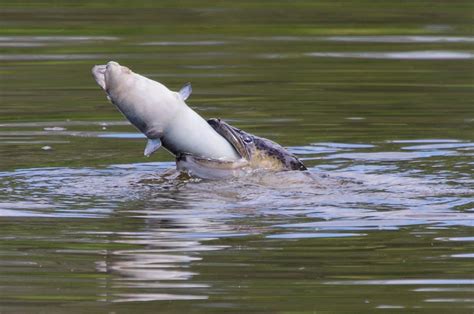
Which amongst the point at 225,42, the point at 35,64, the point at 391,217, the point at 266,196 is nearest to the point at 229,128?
the point at 266,196

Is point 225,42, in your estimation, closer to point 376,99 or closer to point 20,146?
point 376,99

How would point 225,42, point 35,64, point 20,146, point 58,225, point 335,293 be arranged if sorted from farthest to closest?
point 225,42 → point 35,64 → point 20,146 → point 58,225 → point 335,293

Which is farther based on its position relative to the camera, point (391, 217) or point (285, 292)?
point (391, 217)

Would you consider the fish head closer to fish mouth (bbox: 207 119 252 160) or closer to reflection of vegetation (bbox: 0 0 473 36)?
fish mouth (bbox: 207 119 252 160)

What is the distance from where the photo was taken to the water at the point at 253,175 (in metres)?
5.86

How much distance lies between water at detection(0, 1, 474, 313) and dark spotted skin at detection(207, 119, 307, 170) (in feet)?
0.39

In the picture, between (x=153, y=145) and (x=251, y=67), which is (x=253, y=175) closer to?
(x=153, y=145)

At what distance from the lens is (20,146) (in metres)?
9.41

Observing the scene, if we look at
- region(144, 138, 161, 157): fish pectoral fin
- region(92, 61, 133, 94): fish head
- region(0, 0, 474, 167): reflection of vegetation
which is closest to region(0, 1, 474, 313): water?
region(0, 0, 474, 167): reflection of vegetation

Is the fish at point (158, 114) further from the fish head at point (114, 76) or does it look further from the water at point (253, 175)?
the water at point (253, 175)

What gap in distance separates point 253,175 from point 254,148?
0.14 m

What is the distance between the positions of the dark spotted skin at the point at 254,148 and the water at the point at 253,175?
118mm

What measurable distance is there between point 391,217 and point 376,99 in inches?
170

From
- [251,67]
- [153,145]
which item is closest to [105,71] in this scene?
[153,145]
